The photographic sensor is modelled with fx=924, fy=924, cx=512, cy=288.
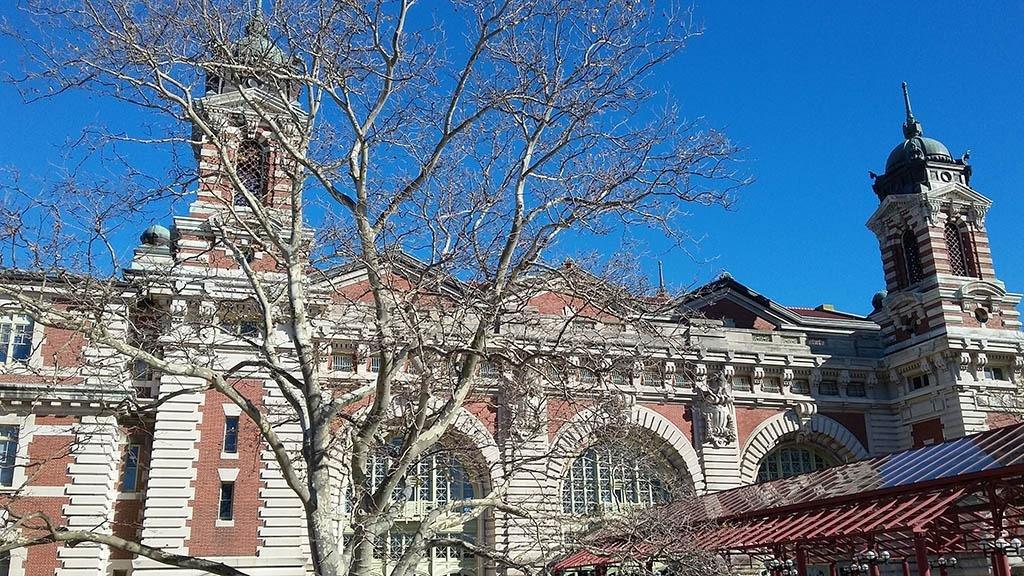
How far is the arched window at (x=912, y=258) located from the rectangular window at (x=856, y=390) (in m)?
5.19

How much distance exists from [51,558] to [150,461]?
151 inches

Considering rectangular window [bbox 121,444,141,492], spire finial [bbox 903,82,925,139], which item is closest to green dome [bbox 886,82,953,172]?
spire finial [bbox 903,82,925,139]

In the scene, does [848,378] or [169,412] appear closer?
[169,412]

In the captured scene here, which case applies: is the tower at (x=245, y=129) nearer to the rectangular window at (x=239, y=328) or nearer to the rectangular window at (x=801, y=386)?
the rectangular window at (x=239, y=328)

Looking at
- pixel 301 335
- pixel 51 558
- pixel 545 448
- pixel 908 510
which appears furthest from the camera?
pixel 545 448

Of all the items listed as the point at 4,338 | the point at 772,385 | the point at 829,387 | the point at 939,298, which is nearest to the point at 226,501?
the point at 4,338

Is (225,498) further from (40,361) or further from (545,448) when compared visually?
(545,448)

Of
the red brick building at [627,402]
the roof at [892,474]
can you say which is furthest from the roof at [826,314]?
the roof at [892,474]

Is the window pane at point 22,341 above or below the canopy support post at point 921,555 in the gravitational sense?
above

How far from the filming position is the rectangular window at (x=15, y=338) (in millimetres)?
29156

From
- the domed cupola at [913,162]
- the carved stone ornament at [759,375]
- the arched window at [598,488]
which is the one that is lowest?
the arched window at [598,488]

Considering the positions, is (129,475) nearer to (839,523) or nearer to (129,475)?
(129,475)

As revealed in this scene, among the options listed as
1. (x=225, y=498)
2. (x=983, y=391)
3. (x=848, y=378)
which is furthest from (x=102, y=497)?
(x=983, y=391)

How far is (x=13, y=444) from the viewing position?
93.7ft
